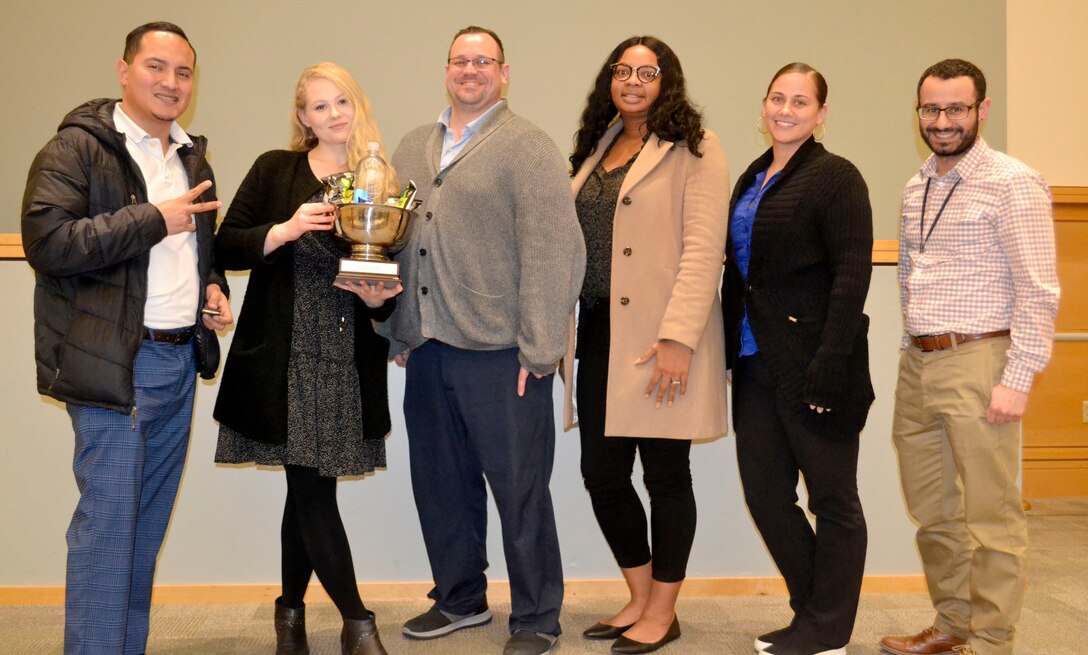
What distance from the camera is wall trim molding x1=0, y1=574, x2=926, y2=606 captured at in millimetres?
2934

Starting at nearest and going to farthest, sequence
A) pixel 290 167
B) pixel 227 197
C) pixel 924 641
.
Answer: pixel 290 167 → pixel 924 641 → pixel 227 197

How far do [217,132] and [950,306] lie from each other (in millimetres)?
2690

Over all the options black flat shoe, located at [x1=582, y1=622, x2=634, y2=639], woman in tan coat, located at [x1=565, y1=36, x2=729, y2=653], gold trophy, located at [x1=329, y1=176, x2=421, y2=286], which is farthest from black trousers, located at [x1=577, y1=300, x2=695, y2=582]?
gold trophy, located at [x1=329, y1=176, x2=421, y2=286]

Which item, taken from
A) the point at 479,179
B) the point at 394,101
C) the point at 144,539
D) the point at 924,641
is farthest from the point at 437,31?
the point at 924,641

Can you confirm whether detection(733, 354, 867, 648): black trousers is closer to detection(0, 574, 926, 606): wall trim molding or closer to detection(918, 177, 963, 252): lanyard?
detection(918, 177, 963, 252): lanyard

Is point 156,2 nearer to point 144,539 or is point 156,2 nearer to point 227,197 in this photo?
point 227,197

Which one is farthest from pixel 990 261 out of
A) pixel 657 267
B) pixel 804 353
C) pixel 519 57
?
pixel 519 57

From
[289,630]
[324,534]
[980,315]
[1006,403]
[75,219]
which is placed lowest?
[289,630]

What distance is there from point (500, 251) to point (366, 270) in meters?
0.42

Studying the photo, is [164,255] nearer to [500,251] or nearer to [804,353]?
[500,251]

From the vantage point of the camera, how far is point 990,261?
7.48 ft

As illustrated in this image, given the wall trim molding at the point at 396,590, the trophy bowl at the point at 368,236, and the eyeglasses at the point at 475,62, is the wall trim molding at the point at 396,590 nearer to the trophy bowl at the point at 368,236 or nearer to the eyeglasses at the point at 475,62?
the trophy bowl at the point at 368,236

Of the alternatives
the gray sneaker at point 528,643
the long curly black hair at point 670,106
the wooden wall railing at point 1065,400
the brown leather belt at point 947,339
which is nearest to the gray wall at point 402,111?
the gray sneaker at point 528,643

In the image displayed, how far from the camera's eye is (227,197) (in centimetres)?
335
